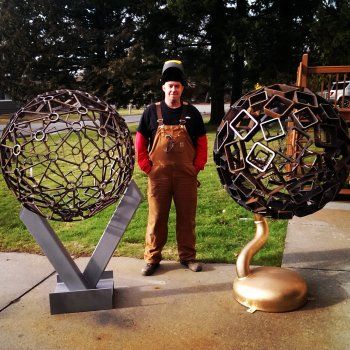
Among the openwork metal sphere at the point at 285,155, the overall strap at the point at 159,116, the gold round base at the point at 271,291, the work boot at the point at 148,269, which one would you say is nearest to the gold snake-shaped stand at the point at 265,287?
the gold round base at the point at 271,291

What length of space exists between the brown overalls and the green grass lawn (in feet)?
1.30

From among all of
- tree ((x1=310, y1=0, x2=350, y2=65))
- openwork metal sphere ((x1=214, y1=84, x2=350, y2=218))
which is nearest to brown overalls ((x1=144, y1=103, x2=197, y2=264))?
openwork metal sphere ((x1=214, y1=84, x2=350, y2=218))

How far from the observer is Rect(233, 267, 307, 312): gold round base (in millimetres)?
3301

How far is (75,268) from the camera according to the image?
3.49 meters

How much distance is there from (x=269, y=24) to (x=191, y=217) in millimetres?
13681

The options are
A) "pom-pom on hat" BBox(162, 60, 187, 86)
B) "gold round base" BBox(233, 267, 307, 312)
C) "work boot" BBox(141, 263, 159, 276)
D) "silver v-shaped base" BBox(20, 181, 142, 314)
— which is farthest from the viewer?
"work boot" BBox(141, 263, 159, 276)

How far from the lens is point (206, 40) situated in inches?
738

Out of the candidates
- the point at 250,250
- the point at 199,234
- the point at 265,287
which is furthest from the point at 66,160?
the point at 199,234

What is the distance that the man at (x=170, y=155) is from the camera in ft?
12.4

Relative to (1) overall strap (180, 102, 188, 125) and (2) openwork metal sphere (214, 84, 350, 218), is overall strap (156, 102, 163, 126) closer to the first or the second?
(1) overall strap (180, 102, 188, 125)

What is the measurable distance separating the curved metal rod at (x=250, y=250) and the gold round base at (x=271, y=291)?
58 millimetres

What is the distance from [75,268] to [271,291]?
1598 mm

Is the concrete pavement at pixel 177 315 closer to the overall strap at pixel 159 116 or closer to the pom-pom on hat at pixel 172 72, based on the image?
the overall strap at pixel 159 116

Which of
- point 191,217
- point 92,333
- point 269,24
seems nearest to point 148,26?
point 269,24
